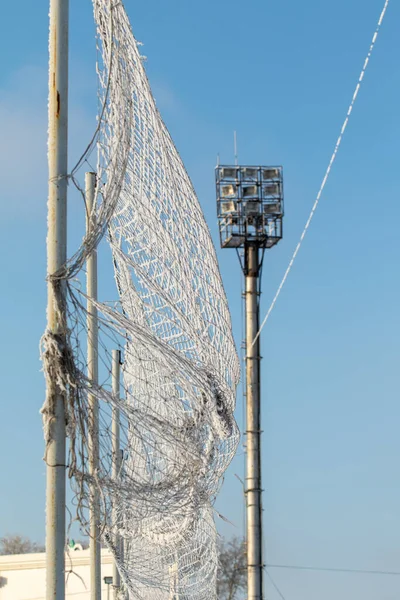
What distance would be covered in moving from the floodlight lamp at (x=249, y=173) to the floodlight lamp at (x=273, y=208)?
0.89m

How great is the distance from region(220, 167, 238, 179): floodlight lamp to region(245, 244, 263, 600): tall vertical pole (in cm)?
196

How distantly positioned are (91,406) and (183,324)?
2.28 m

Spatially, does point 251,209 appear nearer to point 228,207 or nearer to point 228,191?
point 228,207

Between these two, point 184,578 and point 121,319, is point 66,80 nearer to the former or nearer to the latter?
point 121,319

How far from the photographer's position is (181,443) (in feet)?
32.7

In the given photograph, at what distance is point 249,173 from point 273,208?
3.93 feet

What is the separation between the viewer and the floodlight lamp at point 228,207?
105 feet

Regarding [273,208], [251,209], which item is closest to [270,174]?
[273,208]

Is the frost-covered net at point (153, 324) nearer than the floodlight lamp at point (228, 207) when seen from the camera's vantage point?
Yes

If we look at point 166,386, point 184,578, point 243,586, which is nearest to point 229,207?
point 184,578

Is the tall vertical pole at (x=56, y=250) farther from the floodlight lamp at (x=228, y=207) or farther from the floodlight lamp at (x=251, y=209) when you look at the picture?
the floodlight lamp at (x=251, y=209)

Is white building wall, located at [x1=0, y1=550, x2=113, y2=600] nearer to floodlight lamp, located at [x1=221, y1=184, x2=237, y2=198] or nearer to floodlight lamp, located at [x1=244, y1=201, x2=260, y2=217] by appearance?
floodlight lamp, located at [x1=244, y1=201, x2=260, y2=217]

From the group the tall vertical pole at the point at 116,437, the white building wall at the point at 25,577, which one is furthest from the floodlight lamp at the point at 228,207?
the white building wall at the point at 25,577

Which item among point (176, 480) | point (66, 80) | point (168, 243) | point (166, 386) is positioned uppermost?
point (66, 80)
